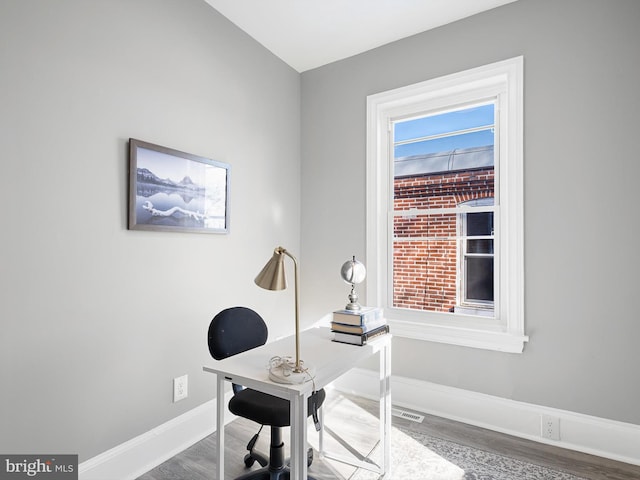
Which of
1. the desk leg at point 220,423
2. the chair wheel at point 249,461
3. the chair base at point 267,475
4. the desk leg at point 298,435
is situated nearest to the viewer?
the desk leg at point 298,435

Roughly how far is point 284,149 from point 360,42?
102 centimetres

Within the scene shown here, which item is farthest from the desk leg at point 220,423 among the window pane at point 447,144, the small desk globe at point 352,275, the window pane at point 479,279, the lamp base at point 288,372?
the window pane at point 447,144

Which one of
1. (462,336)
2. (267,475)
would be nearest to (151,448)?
(267,475)

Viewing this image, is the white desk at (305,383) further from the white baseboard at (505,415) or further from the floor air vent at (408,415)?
the white baseboard at (505,415)

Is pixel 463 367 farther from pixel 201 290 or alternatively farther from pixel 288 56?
pixel 288 56

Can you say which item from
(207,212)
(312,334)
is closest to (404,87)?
(207,212)

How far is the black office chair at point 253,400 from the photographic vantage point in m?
1.57

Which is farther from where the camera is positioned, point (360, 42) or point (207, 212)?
point (360, 42)

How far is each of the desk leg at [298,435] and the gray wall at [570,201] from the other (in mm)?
1604

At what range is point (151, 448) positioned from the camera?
1.96 metres

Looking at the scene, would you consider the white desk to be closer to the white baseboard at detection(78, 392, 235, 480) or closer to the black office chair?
the black office chair

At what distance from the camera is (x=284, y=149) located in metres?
3.06

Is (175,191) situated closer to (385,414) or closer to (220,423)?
(220,423)

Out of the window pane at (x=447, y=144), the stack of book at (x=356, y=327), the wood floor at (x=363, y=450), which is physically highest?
the window pane at (x=447, y=144)
